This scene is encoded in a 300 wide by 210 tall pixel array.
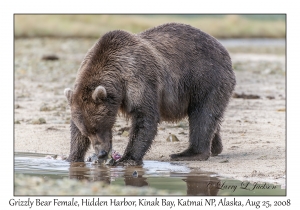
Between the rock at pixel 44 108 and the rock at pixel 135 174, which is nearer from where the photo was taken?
the rock at pixel 135 174

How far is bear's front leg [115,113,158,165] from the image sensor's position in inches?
400

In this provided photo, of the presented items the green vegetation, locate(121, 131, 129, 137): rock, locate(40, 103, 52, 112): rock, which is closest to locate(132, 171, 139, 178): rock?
locate(121, 131, 129, 137): rock

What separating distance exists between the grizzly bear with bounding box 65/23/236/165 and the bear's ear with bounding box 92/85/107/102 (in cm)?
1

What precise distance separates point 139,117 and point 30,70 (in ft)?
41.2

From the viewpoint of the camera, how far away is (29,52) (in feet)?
95.5

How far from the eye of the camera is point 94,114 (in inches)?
378

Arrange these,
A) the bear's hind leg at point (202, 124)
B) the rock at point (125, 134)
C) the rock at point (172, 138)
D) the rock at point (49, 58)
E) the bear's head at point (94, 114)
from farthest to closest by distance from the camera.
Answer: the rock at point (49, 58) → the rock at point (125, 134) → the rock at point (172, 138) → the bear's hind leg at point (202, 124) → the bear's head at point (94, 114)

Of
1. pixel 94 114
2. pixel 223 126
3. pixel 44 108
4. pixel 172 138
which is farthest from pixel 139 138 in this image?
pixel 44 108

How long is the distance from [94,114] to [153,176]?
127 cm

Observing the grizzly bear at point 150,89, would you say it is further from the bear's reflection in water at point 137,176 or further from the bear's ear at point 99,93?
the bear's reflection in water at point 137,176

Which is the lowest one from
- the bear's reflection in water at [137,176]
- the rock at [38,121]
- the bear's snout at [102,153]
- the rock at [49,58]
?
the bear's reflection in water at [137,176]

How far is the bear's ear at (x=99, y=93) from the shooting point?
31.0 ft

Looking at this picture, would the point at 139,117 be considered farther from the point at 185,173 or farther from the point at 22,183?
the point at 22,183

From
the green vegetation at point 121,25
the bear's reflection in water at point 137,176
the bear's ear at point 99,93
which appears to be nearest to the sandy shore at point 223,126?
the bear's reflection in water at point 137,176
